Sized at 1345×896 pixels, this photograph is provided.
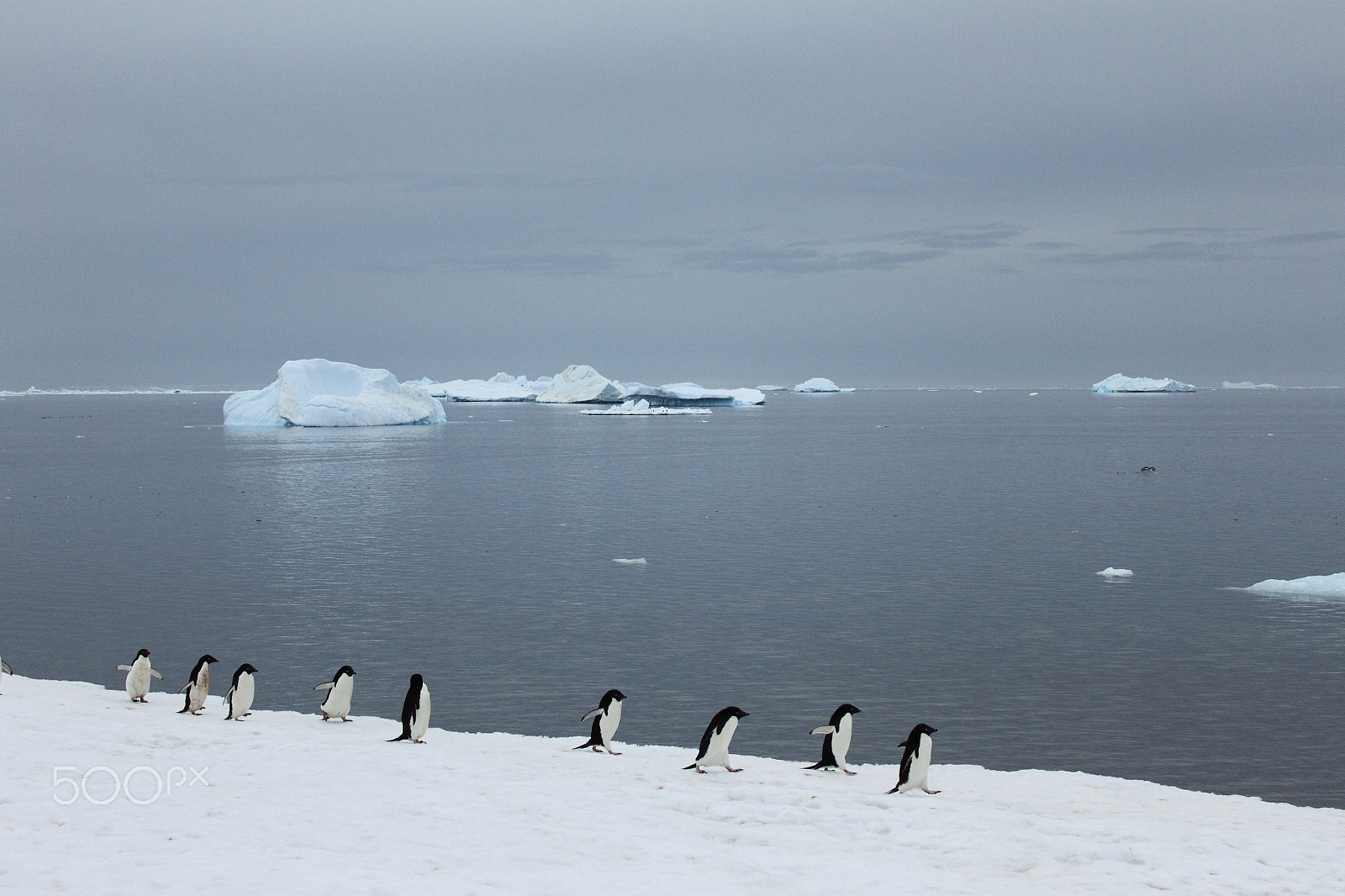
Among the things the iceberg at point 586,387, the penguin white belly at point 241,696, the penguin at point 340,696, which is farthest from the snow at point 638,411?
the penguin white belly at point 241,696

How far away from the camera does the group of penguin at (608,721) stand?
9.91 m

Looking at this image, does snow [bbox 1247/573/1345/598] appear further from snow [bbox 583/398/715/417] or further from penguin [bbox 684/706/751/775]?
snow [bbox 583/398/715/417]

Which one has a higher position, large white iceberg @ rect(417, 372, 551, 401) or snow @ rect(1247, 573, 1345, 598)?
large white iceberg @ rect(417, 372, 551, 401)

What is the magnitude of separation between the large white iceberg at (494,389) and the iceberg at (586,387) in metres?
36.9

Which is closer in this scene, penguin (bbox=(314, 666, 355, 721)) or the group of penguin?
the group of penguin

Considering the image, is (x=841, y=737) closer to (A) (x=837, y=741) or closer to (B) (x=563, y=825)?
(A) (x=837, y=741)

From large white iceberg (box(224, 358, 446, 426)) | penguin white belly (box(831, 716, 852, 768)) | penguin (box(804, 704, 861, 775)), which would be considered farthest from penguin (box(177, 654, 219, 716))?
large white iceberg (box(224, 358, 446, 426))

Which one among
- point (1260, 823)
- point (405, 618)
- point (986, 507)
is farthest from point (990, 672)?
point (986, 507)

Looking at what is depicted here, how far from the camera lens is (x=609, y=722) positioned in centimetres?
1122

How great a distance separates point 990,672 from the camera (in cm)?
1639

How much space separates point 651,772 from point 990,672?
7874 millimetres

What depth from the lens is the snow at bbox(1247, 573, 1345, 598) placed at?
2212 centimetres

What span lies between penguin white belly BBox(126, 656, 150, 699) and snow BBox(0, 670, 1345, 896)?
47.6 inches

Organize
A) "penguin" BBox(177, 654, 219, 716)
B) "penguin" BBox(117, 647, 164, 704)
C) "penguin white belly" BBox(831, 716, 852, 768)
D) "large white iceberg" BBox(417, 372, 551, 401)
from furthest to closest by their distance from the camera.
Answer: "large white iceberg" BBox(417, 372, 551, 401) < "penguin" BBox(117, 647, 164, 704) < "penguin" BBox(177, 654, 219, 716) < "penguin white belly" BBox(831, 716, 852, 768)
